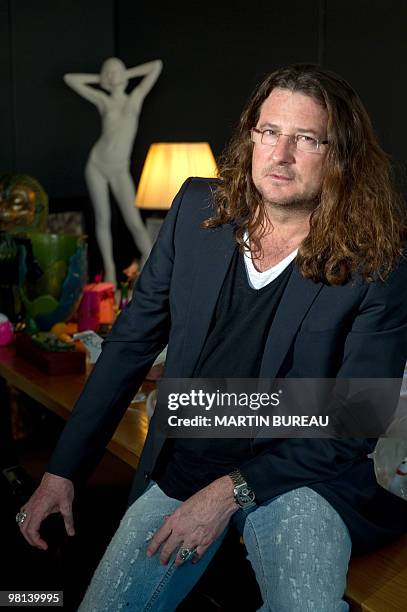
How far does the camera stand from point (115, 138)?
4.79 metres

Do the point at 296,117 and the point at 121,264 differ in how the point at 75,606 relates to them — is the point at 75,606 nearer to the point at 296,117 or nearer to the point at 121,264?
the point at 296,117

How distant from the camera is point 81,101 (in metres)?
5.43

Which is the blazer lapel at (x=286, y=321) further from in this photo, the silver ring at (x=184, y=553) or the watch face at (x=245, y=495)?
the silver ring at (x=184, y=553)

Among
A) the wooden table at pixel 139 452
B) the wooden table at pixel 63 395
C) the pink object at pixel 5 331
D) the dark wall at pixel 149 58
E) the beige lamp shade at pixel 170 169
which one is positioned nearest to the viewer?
the wooden table at pixel 139 452

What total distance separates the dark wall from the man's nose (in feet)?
8.55

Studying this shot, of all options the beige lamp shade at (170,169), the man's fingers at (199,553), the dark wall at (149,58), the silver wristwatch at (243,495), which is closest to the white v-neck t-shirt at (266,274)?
the silver wristwatch at (243,495)

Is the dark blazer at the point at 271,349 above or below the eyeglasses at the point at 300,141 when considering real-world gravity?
below

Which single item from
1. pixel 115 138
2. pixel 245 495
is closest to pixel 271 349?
pixel 245 495

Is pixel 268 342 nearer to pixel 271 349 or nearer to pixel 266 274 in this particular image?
pixel 271 349

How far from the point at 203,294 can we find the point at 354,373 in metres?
0.35

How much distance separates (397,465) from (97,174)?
3668 millimetres

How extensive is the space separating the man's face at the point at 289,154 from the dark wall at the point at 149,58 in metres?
2.57

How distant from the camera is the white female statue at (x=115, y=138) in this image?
4.78 m

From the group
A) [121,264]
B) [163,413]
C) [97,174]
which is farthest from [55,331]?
[121,264]
